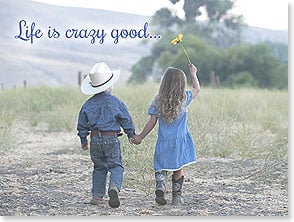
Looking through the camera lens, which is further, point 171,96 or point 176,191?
point 176,191

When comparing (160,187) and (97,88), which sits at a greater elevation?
(97,88)

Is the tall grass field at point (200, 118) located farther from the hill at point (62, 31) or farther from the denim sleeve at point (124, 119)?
the denim sleeve at point (124, 119)

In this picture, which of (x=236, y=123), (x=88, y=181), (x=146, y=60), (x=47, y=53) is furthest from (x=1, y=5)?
(x=146, y=60)

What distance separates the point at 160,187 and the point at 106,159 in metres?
0.45

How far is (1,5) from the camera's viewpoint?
7.30m

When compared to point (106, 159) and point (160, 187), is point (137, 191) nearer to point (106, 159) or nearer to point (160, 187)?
point (160, 187)

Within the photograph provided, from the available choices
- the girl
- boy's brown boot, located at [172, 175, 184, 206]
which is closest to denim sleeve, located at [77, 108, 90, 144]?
the girl

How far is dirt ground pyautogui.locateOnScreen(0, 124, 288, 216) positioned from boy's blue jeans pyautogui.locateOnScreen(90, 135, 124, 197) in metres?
0.21

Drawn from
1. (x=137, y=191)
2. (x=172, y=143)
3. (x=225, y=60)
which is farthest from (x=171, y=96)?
(x=225, y=60)

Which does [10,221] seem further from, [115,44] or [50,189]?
[115,44]

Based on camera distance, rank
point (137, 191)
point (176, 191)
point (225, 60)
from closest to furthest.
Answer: point (176, 191) < point (137, 191) < point (225, 60)

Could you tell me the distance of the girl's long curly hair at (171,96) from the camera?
6281 mm

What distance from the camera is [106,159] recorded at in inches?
250

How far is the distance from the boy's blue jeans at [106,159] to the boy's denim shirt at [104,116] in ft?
0.26
